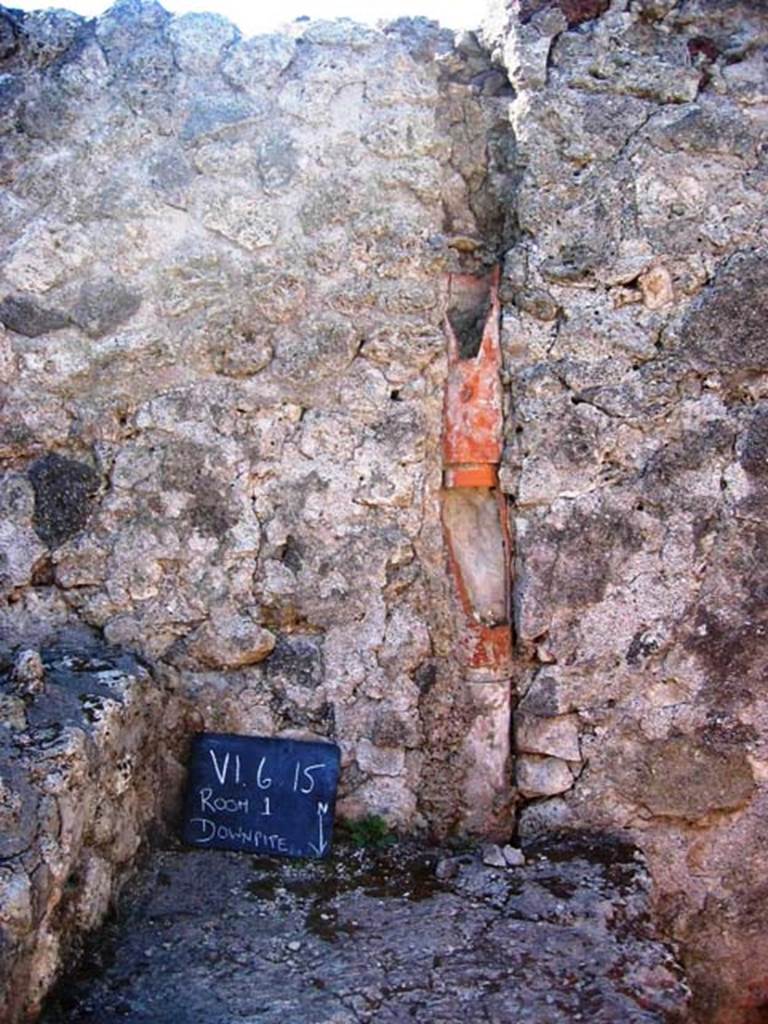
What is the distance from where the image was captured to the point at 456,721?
2.50 metres

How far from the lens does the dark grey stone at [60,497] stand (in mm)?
2514

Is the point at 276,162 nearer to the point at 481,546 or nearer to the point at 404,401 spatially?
the point at 404,401

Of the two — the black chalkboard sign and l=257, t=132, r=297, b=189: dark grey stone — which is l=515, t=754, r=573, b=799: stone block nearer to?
the black chalkboard sign

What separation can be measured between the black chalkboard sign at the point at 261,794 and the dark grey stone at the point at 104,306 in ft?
3.25

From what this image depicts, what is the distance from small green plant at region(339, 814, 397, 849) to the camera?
2473 millimetres

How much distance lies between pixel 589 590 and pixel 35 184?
5.34 ft

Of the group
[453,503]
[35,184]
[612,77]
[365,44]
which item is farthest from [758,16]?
[35,184]

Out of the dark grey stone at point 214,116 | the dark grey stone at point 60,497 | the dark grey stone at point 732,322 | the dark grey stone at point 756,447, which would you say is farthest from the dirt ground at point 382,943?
the dark grey stone at point 214,116

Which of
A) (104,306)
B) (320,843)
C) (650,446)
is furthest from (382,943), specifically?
(104,306)

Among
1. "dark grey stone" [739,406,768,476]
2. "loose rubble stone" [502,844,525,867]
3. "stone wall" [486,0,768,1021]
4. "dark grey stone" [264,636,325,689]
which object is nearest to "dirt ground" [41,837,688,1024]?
"loose rubble stone" [502,844,525,867]

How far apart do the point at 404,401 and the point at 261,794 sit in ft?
3.15

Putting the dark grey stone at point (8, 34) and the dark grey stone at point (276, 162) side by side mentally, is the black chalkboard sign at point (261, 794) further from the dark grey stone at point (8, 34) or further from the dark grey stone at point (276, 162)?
the dark grey stone at point (8, 34)

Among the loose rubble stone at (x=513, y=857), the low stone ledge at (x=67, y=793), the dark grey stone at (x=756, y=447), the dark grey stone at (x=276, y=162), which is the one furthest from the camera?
the dark grey stone at (x=276, y=162)

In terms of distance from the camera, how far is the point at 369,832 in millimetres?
2482
